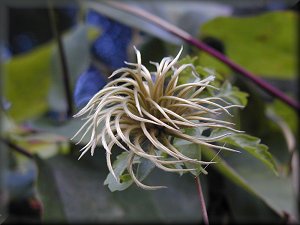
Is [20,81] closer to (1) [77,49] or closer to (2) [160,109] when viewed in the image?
(1) [77,49]

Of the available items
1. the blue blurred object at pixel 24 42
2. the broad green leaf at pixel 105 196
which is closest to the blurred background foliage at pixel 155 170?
the broad green leaf at pixel 105 196

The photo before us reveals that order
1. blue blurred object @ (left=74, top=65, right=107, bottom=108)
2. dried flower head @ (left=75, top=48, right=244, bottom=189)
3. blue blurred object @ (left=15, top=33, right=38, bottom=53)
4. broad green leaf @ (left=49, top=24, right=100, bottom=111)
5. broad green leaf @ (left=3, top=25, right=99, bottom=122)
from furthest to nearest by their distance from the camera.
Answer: blue blurred object @ (left=15, top=33, right=38, bottom=53) → broad green leaf @ (left=3, top=25, right=99, bottom=122) → broad green leaf @ (left=49, top=24, right=100, bottom=111) → blue blurred object @ (left=74, top=65, right=107, bottom=108) → dried flower head @ (left=75, top=48, right=244, bottom=189)

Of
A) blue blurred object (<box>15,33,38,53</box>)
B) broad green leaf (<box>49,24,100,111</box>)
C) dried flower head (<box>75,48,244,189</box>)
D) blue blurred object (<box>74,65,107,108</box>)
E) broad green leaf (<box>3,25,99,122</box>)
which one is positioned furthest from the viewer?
blue blurred object (<box>15,33,38,53</box>)

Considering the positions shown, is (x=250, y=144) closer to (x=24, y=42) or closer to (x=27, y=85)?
(x=27, y=85)

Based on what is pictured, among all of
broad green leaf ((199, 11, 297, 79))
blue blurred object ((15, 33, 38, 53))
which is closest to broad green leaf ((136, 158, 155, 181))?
broad green leaf ((199, 11, 297, 79))

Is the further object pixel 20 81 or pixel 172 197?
pixel 20 81

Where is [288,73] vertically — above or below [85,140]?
below

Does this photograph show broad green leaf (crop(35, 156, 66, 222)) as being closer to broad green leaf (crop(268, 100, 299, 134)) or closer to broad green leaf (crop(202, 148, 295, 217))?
broad green leaf (crop(202, 148, 295, 217))

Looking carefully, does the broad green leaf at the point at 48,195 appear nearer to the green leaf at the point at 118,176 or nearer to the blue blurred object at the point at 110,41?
the green leaf at the point at 118,176

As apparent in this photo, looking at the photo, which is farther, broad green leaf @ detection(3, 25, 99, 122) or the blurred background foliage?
broad green leaf @ detection(3, 25, 99, 122)

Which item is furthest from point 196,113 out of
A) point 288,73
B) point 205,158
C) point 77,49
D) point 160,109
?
point 288,73
